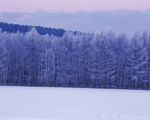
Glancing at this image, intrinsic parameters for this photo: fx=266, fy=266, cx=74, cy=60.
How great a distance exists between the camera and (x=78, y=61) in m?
39.2

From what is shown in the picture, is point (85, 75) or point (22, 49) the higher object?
point (22, 49)

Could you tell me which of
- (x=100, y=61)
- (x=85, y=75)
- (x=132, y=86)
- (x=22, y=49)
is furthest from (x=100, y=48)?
(x=22, y=49)

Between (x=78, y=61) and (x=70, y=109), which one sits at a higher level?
(x=78, y=61)

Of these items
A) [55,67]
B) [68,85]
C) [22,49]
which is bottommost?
[68,85]

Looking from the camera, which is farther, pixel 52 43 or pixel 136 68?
pixel 52 43

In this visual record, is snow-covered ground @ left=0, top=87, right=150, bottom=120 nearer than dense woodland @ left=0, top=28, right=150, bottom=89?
Yes

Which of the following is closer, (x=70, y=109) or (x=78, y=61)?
(x=70, y=109)

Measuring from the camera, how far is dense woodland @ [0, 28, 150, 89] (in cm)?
3766

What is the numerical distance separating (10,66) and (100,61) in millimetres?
13009

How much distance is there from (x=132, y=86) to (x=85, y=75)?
22.5 ft

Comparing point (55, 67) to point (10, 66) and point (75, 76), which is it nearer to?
point (75, 76)

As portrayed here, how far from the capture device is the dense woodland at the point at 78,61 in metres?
37.7

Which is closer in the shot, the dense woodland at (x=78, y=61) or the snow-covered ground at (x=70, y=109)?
the snow-covered ground at (x=70, y=109)

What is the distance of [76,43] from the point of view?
39.5 metres
